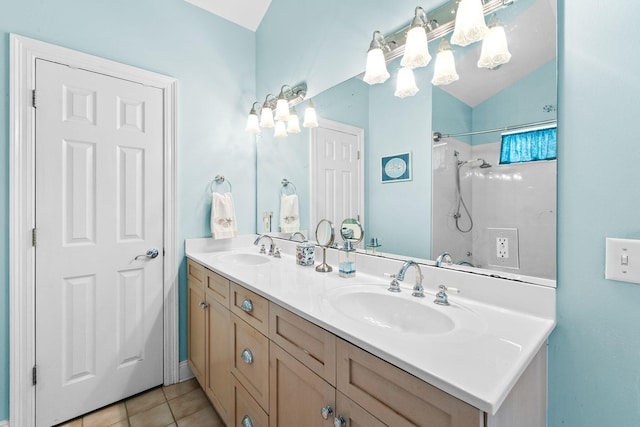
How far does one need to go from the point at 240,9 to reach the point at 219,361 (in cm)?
243

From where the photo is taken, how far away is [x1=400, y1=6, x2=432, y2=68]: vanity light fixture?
3.72ft

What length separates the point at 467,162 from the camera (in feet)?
3.50

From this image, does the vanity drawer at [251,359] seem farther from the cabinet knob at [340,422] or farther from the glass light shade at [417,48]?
the glass light shade at [417,48]

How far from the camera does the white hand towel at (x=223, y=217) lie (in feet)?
6.76

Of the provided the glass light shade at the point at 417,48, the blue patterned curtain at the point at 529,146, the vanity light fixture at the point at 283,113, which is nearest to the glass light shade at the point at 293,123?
the vanity light fixture at the point at 283,113

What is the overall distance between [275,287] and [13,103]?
1.63 m

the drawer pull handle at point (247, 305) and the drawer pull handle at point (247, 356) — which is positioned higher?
the drawer pull handle at point (247, 305)

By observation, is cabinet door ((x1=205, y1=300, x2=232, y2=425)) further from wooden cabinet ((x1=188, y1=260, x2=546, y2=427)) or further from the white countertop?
the white countertop

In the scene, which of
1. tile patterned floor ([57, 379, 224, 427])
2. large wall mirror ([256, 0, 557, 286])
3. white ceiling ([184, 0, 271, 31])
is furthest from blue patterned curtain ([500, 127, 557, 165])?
white ceiling ([184, 0, 271, 31])

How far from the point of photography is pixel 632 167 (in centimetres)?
74

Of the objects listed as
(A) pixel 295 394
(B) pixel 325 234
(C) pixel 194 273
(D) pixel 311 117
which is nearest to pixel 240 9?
(D) pixel 311 117

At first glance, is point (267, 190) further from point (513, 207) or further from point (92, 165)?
point (513, 207)

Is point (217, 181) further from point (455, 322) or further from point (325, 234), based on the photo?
point (455, 322)

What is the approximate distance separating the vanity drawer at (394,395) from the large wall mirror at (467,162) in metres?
0.57
